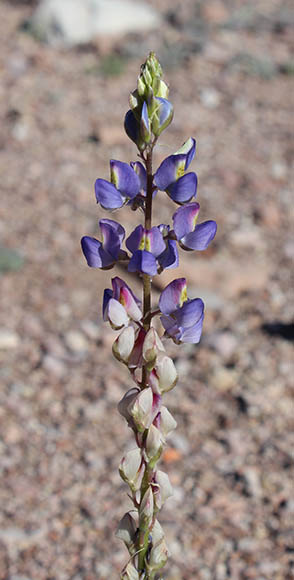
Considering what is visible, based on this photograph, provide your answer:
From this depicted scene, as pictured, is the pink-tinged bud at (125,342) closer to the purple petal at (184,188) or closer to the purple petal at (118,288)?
the purple petal at (118,288)

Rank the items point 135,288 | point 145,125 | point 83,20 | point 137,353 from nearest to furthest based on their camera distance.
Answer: point 145,125 < point 137,353 < point 135,288 < point 83,20

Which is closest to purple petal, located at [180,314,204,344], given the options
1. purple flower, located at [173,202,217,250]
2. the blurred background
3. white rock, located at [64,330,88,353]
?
purple flower, located at [173,202,217,250]

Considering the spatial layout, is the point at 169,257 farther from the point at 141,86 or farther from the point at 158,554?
the point at 158,554

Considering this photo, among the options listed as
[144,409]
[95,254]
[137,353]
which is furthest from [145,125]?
[144,409]

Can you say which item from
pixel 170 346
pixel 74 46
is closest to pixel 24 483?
pixel 170 346

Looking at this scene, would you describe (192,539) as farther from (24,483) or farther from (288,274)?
(288,274)
